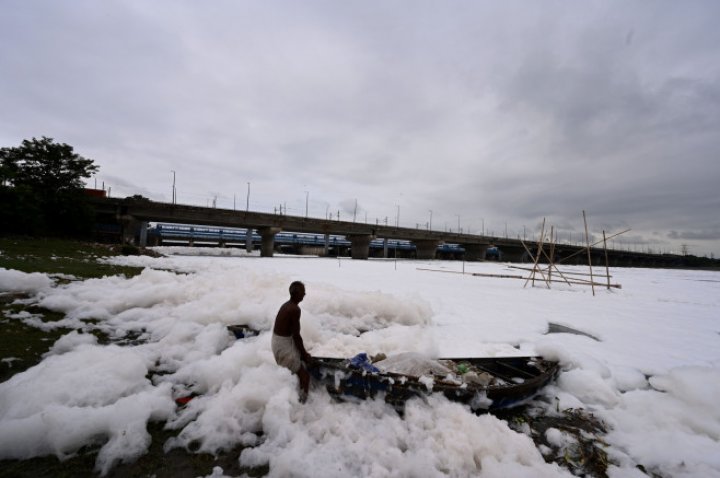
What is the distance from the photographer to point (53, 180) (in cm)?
3291

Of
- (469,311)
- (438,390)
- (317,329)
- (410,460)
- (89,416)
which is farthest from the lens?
(469,311)

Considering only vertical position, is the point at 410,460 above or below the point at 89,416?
below

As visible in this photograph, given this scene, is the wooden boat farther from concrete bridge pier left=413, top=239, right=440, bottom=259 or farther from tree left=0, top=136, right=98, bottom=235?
concrete bridge pier left=413, top=239, right=440, bottom=259

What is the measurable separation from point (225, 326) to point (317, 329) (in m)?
2.21

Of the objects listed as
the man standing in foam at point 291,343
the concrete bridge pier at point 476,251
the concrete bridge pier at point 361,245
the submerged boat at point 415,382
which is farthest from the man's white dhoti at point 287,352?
the concrete bridge pier at point 476,251

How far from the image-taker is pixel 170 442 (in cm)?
338

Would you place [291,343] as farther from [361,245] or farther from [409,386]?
[361,245]

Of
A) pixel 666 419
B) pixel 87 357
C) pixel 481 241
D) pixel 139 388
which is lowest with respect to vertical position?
pixel 666 419

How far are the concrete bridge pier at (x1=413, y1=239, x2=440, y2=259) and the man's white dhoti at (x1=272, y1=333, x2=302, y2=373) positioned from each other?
65.1m

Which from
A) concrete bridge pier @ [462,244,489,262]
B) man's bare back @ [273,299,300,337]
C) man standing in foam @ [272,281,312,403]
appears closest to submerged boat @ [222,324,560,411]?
man standing in foam @ [272,281,312,403]

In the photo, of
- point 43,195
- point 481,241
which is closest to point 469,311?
point 43,195

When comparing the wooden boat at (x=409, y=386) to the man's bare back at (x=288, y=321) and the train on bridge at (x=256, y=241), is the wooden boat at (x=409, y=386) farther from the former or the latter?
the train on bridge at (x=256, y=241)

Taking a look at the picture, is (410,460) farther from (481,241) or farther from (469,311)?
(481,241)

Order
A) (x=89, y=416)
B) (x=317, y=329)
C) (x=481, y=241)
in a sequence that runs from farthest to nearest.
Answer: (x=481, y=241)
(x=317, y=329)
(x=89, y=416)
